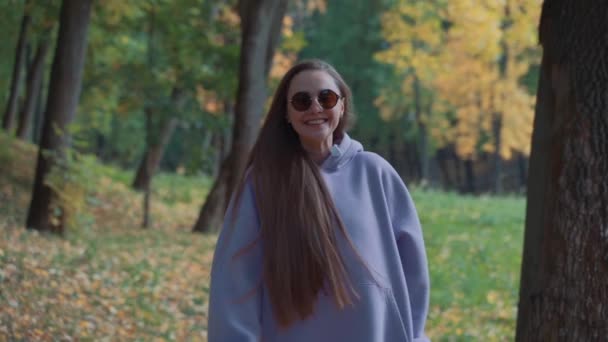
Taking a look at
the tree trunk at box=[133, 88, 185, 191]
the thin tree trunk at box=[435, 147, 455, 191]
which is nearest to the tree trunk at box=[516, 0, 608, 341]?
the tree trunk at box=[133, 88, 185, 191]

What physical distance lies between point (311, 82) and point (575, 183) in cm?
200

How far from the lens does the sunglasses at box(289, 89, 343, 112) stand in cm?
292

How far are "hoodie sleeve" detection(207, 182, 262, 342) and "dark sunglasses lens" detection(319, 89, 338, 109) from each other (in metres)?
0.46

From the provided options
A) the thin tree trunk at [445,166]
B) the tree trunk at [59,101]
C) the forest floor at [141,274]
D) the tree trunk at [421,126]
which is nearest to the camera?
the forest floor at [141,274]

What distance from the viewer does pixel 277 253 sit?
2.75 m

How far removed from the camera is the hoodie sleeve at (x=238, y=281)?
2.71m

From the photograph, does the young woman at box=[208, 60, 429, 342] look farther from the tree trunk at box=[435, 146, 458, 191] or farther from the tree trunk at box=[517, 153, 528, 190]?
the tree trunk at box=[435, 146, 458, 191]

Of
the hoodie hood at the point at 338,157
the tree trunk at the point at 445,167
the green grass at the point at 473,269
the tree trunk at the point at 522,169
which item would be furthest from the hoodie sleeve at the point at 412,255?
the tree trunk at the point at 445,167

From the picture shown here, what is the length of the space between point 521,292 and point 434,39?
23.2 metres

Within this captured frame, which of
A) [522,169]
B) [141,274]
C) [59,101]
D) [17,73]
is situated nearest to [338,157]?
[141,274]

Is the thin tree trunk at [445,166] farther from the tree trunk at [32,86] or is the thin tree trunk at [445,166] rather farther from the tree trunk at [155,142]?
the tree trunk at [32,86]

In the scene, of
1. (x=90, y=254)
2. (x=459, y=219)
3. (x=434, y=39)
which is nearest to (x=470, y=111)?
(x=434, y=39)

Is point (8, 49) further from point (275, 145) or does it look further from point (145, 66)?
point (275, 145)

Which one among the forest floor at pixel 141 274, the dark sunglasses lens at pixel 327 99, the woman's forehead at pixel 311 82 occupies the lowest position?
the forest floor at pixel 141 274
